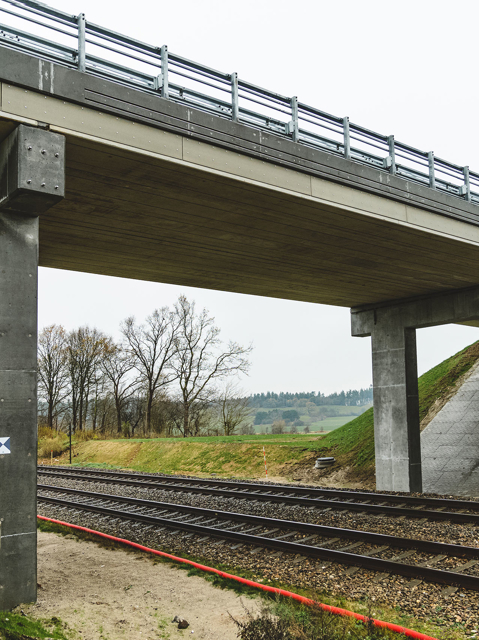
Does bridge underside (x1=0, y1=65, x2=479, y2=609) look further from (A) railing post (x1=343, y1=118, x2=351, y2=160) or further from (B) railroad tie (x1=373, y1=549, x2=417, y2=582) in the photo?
(B) railroad tie (x1=373, y1=549, x2=417, y2=582)

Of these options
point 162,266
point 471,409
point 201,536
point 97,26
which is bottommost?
point 201,536

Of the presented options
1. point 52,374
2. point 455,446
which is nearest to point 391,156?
point 455,446

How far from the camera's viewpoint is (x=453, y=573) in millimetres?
7473

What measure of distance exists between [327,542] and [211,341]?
133ft

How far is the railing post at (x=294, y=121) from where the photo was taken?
10.1 m

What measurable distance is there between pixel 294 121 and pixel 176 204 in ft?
8.69

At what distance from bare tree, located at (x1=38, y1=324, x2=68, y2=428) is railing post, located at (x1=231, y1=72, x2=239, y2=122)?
4866 centimetres

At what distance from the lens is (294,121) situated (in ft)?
33.3

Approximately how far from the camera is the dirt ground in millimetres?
6191

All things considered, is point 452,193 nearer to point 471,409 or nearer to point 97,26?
point 97,26

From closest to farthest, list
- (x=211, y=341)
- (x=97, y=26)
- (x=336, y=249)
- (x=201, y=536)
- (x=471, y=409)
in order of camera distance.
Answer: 1. (x=97, y=26)
2. (x=201, y=536)
3. (x=336, y=249)
4. (x=471, y=409)
5. (x=211, y=341)

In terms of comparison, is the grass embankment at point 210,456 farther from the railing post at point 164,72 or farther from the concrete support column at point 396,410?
the railing post at point 164,72

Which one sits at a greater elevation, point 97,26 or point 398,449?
point 97,26

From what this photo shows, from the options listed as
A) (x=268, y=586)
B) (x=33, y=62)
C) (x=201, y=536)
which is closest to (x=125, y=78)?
(x=33, y=62)
